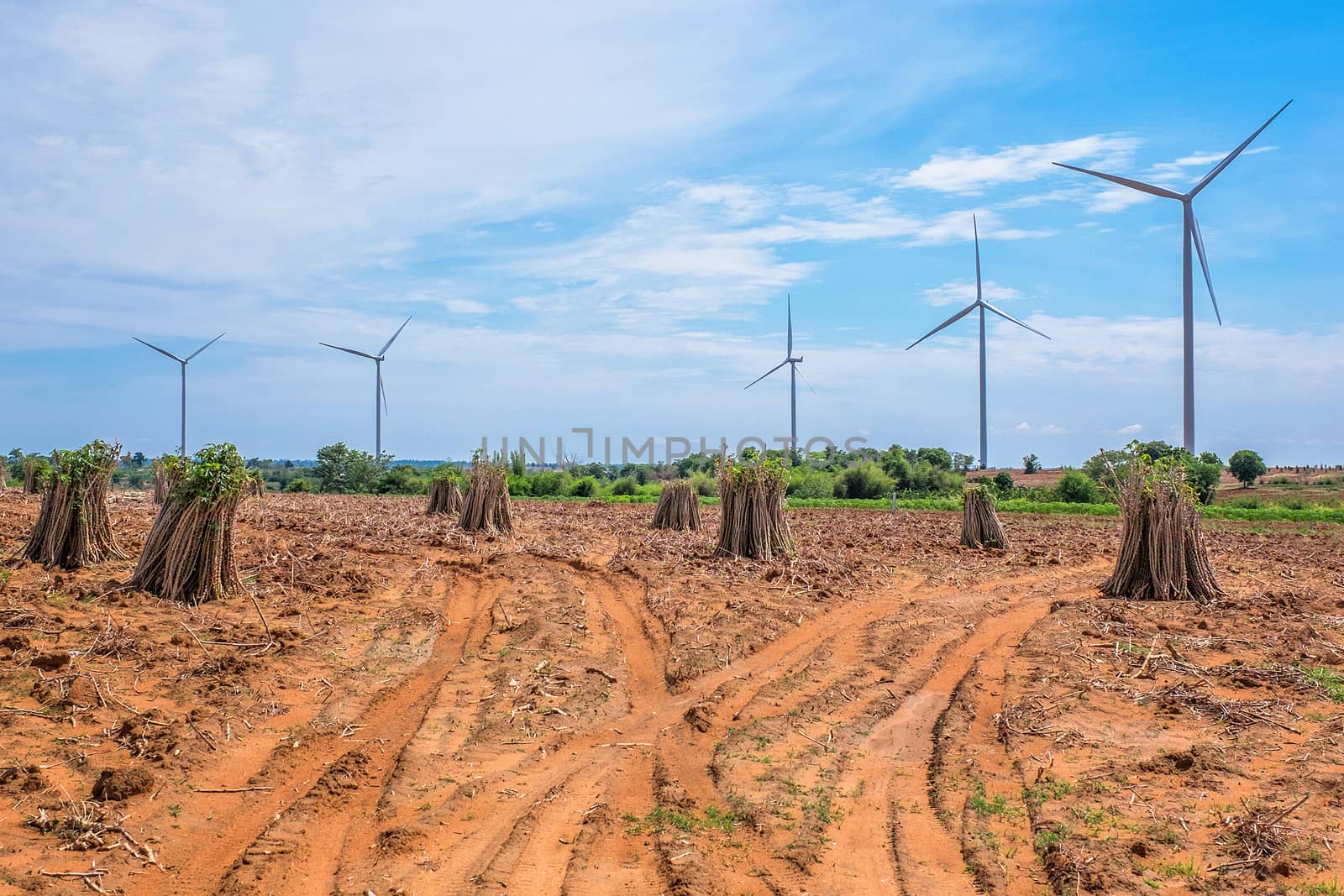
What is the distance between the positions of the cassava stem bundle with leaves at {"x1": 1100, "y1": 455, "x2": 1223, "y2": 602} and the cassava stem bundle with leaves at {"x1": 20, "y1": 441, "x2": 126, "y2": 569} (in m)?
15.5

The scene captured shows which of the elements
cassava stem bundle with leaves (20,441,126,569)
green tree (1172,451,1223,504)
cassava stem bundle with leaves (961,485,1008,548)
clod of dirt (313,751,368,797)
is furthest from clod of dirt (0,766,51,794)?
green tree (1172,451,1223,504)

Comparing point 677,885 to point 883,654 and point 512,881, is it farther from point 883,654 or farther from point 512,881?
point 883,654

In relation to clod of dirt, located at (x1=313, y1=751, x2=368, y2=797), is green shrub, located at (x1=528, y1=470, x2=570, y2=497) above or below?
above

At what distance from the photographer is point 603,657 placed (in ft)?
34.1

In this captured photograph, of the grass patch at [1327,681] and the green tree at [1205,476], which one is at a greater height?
the green tree at [1205,476]

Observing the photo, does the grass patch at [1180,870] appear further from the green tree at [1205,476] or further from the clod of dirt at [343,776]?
the green tree at [1205,476]

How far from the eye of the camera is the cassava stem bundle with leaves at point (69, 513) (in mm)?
12297

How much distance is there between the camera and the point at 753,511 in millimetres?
16984

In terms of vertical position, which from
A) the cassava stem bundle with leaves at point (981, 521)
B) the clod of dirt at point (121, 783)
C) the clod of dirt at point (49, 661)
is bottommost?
the clod of dirt at point (121, 783)

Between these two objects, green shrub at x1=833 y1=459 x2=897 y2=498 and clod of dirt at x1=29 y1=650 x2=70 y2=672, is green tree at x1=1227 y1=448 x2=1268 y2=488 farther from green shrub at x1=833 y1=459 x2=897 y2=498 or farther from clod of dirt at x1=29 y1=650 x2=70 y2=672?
clod of dirt at x1=29 y1=650 x2=70 y2=672

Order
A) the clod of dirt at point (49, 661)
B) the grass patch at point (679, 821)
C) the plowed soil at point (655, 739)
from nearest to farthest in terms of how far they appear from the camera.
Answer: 1. the plowed soil at point (655, 739)
2. the grass patch at point (679, 821)
3. the clod of dirt at point (49, 661)

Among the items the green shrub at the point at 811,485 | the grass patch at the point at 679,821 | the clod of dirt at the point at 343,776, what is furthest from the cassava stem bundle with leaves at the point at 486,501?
the green shrub at the point at 811,485

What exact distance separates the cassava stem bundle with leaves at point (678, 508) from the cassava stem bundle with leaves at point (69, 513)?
13.3 m

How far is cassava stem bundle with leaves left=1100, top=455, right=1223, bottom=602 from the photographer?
13766 mm
